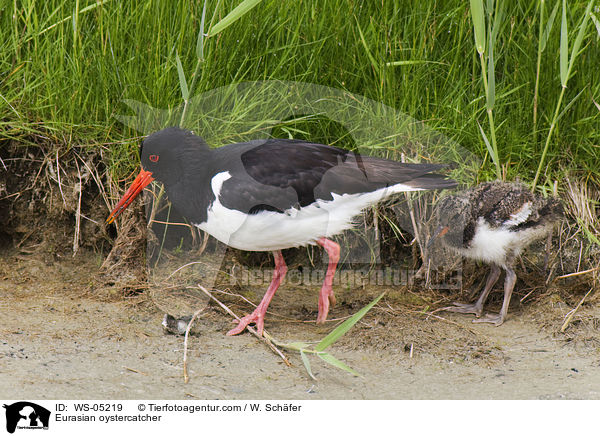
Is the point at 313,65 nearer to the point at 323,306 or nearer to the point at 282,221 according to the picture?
the point at 282,221

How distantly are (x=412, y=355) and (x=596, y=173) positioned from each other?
171 centimetres

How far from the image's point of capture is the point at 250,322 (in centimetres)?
366

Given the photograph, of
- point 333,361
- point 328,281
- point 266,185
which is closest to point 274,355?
point 333,361

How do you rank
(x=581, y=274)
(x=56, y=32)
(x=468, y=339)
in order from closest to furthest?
(x=468, y=339), (x=581, y=274), (x=56, y=32)

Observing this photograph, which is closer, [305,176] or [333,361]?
[333,361]

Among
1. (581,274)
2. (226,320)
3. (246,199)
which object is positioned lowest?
(226,320)

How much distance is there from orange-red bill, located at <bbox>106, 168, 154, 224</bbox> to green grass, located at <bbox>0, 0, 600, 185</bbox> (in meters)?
0.32

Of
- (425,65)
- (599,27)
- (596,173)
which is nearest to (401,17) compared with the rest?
(425,65)

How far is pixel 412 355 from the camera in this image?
11.0 ft

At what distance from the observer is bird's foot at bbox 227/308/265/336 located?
141 inches

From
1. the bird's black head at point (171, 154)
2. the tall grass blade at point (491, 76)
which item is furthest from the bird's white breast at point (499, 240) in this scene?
the bird's black head at point (171, 154)

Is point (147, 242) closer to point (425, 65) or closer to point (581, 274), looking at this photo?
point (425, 65)

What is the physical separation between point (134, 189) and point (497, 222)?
6.65 feet
